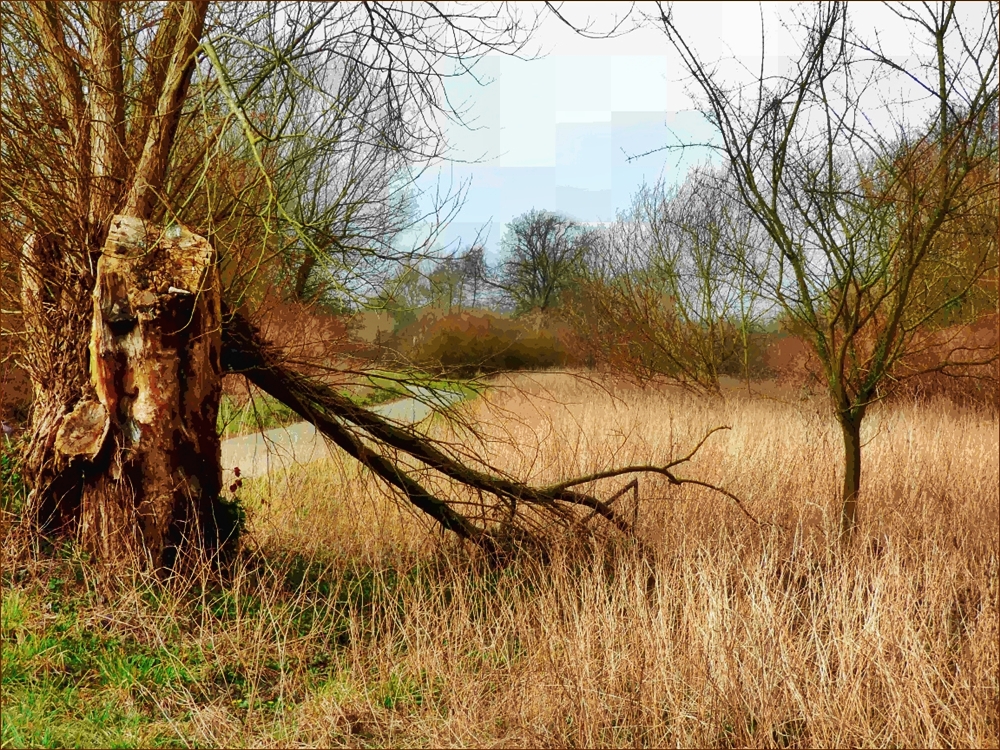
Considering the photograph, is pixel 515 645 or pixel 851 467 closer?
pixel 515 645

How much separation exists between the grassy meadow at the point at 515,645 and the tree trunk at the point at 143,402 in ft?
0.79

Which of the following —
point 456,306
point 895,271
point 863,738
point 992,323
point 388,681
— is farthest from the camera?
point 456,306

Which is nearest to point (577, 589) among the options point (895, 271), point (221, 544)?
point (221, 544)

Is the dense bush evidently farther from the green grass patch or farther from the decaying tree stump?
the green grass patch

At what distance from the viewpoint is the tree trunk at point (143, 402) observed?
13.0 feet

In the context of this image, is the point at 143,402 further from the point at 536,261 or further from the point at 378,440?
the point at 536,261

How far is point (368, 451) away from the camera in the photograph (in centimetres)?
476

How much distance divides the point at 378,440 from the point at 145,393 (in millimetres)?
1415

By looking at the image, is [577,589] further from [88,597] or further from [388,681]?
[88,597]

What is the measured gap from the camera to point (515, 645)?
3918mm

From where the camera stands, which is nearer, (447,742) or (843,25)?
(447,742)

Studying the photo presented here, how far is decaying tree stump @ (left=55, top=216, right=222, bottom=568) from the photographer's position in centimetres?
397

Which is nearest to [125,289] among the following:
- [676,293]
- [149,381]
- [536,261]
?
[149,381]

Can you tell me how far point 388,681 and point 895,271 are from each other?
396 cm
